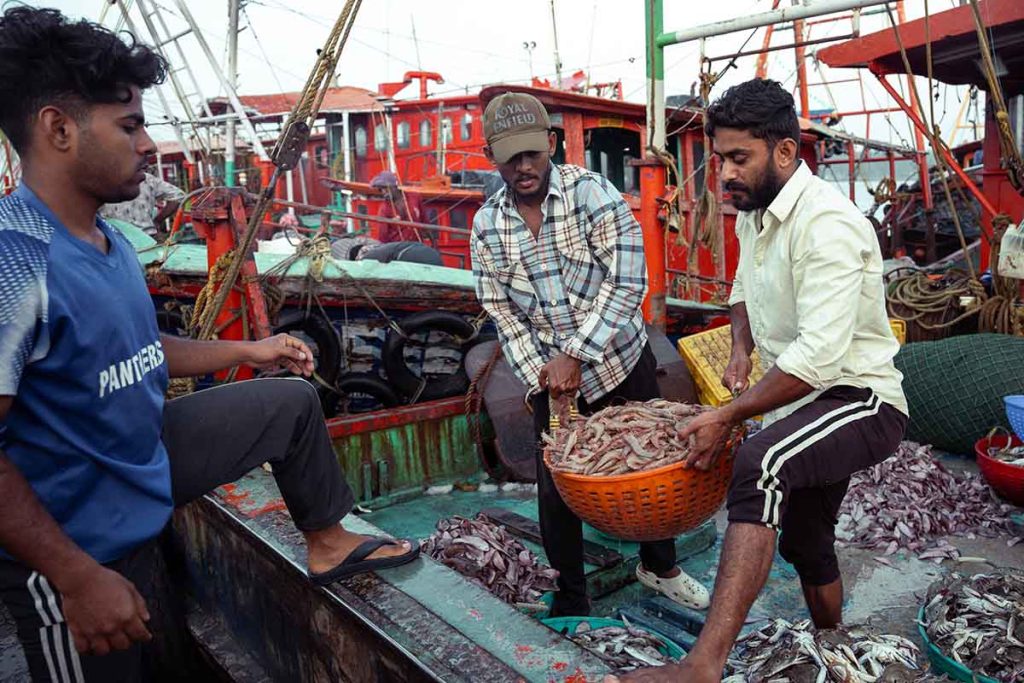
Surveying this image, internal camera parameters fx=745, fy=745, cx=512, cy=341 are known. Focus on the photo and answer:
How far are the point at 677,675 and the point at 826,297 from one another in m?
1.24

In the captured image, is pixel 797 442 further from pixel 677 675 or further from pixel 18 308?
pixel 18 308

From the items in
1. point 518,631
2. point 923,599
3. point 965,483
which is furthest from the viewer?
point 965,483

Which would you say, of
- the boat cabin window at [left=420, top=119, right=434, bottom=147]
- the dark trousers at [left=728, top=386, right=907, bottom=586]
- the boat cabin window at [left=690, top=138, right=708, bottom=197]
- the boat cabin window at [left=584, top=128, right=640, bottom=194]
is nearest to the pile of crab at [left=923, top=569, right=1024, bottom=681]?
the dark trousers at [left=728, top=386, right=907, bottom=586]

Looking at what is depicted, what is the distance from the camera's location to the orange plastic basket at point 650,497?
265cm

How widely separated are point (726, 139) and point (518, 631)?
5.87 feet

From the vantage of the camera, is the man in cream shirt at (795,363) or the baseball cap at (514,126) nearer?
the man in cream shirt at (795,363)

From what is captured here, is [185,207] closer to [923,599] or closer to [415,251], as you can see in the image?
[415,251]

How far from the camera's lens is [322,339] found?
663cm

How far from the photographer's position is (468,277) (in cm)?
719

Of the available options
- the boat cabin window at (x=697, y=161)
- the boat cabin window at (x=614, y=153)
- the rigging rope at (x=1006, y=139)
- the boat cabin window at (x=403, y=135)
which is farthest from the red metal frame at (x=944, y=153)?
the boat cabin window at (x=403, y=135)

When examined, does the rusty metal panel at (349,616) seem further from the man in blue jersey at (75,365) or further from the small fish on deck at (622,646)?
the man in blue jersey at (75,365)

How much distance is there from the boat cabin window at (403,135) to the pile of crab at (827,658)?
21193 mm

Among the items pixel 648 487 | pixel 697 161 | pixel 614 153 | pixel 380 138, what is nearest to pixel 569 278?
pixel 648 487

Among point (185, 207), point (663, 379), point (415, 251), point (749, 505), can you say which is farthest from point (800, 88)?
point (749, 505)
